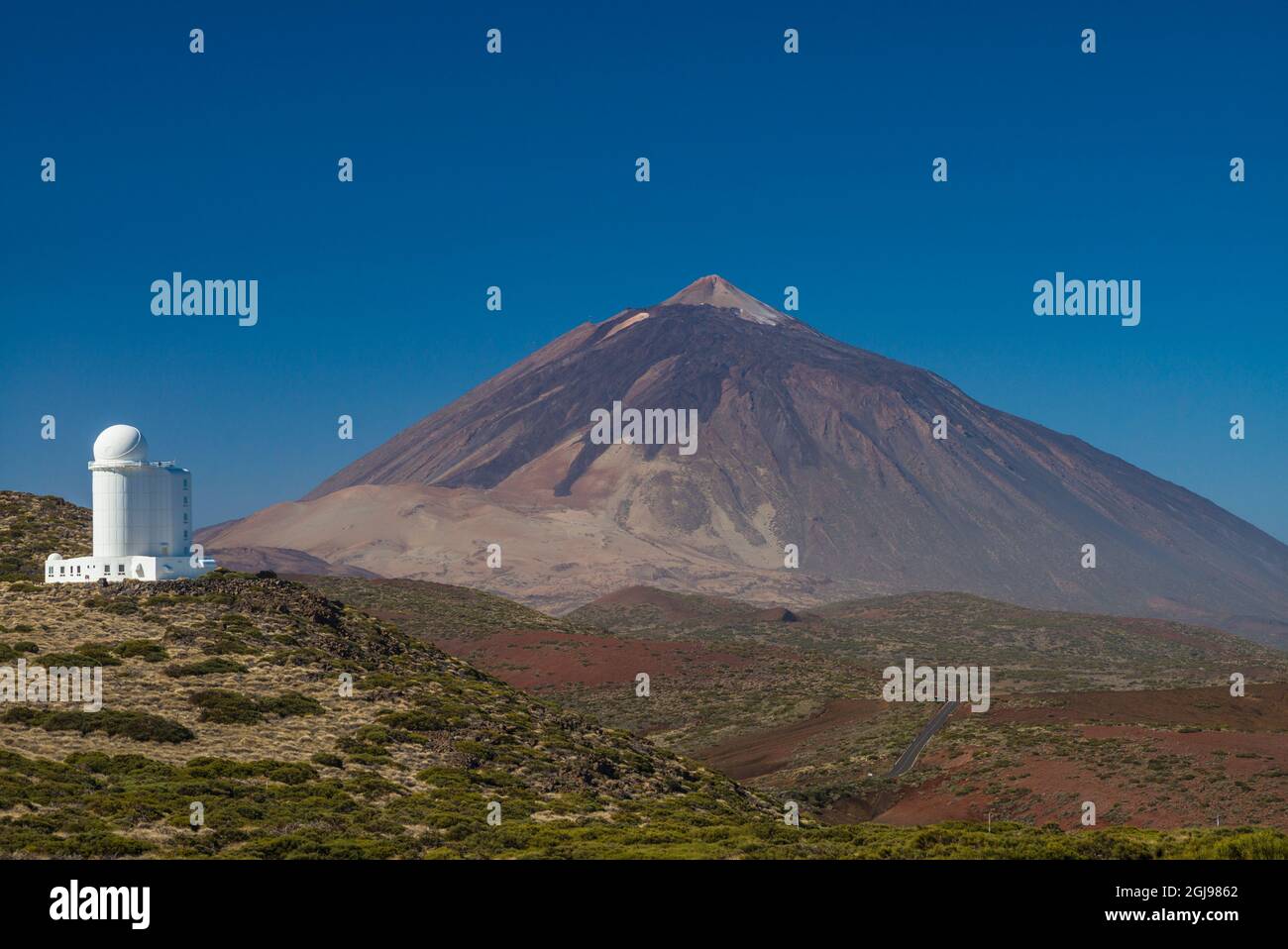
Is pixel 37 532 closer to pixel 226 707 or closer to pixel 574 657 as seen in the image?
pixel 226 707

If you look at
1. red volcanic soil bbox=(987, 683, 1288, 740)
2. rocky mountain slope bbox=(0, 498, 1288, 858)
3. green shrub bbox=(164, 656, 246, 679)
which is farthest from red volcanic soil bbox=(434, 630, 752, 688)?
green shrub bbox=(164, 656, 246, 679)

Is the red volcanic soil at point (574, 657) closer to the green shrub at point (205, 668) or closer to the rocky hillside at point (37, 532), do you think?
the rocky hillside at point (37, 532)

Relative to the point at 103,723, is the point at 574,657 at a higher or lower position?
higher

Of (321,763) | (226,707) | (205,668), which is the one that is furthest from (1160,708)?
(226,707)

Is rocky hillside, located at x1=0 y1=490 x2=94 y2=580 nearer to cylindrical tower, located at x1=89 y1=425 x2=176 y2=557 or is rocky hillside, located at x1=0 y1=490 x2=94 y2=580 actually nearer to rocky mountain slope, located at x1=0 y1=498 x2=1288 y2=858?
rocky mountain slope, located at x1=0 y1=498 x2=1288 y2=858

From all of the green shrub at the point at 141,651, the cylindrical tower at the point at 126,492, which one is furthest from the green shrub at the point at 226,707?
the cylindrical tower at the point at 126,492
